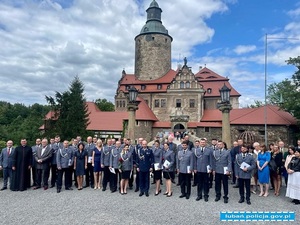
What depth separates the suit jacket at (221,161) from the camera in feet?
22.8

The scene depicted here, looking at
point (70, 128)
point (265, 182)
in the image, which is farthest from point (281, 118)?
point (70, 128)

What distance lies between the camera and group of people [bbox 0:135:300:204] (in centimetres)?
699

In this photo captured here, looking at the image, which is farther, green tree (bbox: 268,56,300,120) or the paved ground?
green tree (bbox: 268,56,300,120)

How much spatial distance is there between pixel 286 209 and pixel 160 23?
1459 inches

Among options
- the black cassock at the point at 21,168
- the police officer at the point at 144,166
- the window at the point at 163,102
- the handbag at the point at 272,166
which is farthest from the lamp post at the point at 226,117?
the window at the point at 163,102

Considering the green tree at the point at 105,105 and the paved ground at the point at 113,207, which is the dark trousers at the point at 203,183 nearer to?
the paved ground at the point at 113,207

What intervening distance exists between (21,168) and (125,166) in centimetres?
365

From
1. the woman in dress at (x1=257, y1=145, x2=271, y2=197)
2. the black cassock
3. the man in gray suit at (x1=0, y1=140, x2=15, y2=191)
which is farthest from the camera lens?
the man in gray suit at (x1=0, y1=140, x2=15, y2=191)

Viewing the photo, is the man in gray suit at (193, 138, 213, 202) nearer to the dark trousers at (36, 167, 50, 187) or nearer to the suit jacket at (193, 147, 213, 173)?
the suit jacket at (193, 147, 213, 173)

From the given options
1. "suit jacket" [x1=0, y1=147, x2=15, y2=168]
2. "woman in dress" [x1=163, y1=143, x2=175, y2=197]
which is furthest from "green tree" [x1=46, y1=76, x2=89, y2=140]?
"woman in dress" [x1=163, y1=143, x2=175, y2=197]

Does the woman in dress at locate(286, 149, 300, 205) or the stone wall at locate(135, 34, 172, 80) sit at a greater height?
the stone wall at locate(135, 34, 172, 80)

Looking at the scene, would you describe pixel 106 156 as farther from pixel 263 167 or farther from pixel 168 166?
pixel 263 167

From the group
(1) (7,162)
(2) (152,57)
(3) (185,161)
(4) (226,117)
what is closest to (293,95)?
(4) (226,117)

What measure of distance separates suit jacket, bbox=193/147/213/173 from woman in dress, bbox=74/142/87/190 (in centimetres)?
378
